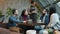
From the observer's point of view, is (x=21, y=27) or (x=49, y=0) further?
(x=49, y=0)

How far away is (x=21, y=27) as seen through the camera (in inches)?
175

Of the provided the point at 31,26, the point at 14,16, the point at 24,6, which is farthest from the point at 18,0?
the point at 31,26

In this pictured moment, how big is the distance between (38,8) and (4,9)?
70.1 inches

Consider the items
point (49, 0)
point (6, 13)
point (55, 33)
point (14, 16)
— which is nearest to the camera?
point (55, 33)

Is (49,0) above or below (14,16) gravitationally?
above

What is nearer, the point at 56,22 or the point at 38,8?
the point at 56,22

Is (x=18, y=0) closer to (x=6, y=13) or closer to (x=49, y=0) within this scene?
(x=6, y=13)

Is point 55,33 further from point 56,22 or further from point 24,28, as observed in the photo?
point 24,28

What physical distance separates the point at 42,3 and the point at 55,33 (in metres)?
5.62

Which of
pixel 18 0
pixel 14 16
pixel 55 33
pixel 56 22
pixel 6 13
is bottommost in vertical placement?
pixel 55 33

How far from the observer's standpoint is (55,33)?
9.20ft

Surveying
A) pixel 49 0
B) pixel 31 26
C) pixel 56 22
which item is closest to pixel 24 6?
pixel 49 0

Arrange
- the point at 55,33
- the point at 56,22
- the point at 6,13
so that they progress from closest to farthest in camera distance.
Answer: the point at 55,33
the point at 56,22
the point at 6,13

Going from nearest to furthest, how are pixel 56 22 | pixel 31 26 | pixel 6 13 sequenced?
1. pixel 56 22
2. pixel 31 26
3. pixel 6 13
